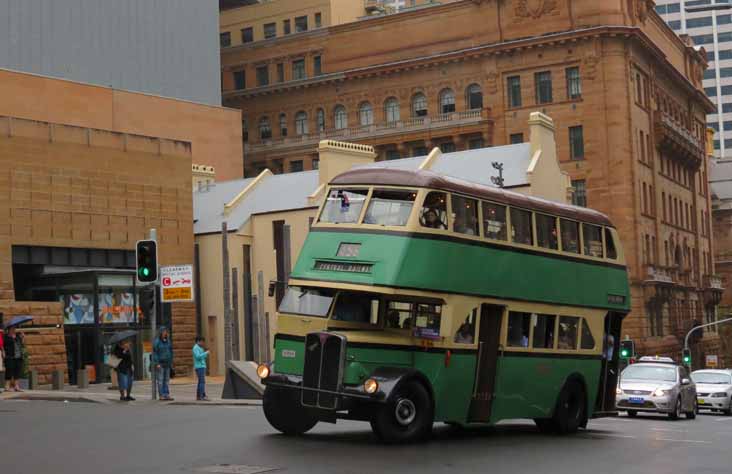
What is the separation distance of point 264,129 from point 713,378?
202ft

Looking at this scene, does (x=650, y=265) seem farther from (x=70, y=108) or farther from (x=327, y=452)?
(x=327, y=452)

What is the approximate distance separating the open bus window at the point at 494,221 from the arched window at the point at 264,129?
78158 millimetres

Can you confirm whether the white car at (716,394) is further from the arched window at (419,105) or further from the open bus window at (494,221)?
the arched window at (419,105)

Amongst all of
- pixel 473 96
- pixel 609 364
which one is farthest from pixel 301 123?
pixel 609 364

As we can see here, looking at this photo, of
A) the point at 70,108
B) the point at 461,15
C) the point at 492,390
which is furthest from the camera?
the point at 461,15

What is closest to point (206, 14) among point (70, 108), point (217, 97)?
point (217, 97)

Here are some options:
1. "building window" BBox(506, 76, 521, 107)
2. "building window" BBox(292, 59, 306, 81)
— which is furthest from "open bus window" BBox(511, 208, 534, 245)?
"building window" BBox(292, 59, 306, 81)

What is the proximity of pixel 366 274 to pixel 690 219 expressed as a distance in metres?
84.2

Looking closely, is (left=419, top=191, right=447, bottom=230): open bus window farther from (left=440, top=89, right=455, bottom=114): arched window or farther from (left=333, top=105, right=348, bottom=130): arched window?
(left=333, top=105, right=348, bottom=130): arched window

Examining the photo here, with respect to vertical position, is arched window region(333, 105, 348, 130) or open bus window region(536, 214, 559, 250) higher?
arched window region(333, 105, 348, 130)

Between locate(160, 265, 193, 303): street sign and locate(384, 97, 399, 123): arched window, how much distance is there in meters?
61.1

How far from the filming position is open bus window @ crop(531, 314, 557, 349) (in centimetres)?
2211

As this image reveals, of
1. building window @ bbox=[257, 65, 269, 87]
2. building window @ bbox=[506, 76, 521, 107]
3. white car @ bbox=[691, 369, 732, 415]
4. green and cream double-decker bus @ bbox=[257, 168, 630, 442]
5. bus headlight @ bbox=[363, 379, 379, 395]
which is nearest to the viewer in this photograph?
bus headlight @ bbox=[363, 379, 379, 395]

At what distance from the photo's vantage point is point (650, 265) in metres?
82.3
